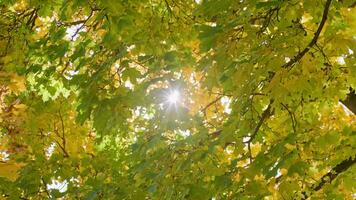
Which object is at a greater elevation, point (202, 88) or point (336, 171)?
point (202, 88)

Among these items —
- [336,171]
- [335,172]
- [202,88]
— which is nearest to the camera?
[202,88]

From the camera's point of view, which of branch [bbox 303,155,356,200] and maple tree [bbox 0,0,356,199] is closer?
maple tree [bbox 0,0,356,199]

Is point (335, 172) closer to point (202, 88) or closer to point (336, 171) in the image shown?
point (336, 171)

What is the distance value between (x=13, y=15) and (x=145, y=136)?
2406 mm

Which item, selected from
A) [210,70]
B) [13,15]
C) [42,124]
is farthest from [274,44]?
[42,124]

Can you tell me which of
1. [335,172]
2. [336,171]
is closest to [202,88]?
[335,172]

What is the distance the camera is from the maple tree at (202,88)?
3.10 meters

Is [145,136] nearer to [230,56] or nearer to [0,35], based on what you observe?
[230,56]

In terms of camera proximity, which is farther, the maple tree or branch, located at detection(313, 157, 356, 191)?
branch, located at detection(313, 157, 356, 191)

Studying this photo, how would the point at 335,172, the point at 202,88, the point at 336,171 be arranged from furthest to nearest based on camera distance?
the point at 336,171, the point at 335,172, the point at 202,88

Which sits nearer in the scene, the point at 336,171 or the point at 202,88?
the point at 202,88

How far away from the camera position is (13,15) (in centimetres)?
552

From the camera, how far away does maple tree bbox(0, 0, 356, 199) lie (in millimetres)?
3096

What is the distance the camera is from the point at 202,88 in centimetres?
403
